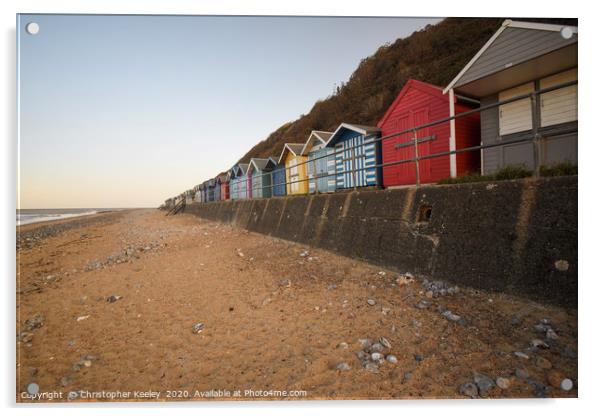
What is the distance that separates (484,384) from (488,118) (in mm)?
6645

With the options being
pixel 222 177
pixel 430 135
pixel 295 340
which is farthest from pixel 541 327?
pixel 222 177

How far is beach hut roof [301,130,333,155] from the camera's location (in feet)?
40.1

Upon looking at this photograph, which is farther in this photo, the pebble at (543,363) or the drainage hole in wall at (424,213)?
→ the drainage hole in wall at (424,213)

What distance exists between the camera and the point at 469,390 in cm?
159

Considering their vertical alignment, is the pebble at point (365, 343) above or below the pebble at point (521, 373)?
below

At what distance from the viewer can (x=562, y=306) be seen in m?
2.10

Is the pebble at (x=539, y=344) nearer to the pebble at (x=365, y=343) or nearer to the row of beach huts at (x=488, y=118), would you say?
the pebble at (x=365, y=343)

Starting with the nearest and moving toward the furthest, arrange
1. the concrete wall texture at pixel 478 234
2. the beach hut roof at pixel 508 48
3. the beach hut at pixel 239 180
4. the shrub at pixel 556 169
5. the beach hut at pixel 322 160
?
the concrete wall texture at pixel 478 234
the shrub at pixel 556 169
the beach hut roof at pixel 508 48
the beach hut at pixel 322 160
the beach hut at pixel 239 180

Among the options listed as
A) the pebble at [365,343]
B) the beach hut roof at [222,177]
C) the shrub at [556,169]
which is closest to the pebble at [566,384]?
the pebble at [365,343]

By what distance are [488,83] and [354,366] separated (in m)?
6.54

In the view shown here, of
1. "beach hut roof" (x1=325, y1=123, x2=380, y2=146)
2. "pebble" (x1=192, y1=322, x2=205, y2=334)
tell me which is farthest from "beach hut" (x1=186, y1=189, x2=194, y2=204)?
"pebble" (x1=192, y1=322, x2=205, y2=334)

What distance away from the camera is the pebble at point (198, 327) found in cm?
266

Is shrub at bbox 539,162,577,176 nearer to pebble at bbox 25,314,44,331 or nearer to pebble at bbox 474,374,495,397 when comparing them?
pebble at bbox 474,374,495,397
